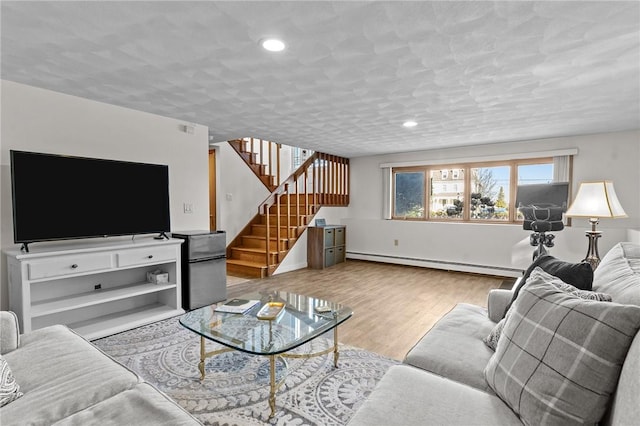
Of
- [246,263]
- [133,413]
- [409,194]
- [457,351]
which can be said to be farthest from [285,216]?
[133,413]

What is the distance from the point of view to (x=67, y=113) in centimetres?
291

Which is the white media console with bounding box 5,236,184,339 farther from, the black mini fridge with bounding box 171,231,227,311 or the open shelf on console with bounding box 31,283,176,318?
the black mini fridge with bounding box 171,231,227,311

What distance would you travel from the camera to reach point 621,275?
1507mm

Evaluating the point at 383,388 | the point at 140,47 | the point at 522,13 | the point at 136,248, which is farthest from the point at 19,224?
the point at 522,13

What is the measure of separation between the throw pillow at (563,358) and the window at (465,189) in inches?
178

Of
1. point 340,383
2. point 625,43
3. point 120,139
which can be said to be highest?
point 625,43

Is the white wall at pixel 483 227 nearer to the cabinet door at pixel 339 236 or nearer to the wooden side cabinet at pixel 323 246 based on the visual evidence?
the cabinet door at pixel 339 236

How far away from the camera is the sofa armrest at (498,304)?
6.62 ft

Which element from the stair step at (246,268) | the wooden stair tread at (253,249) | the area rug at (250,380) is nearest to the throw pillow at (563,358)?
the area rug at (250,380)

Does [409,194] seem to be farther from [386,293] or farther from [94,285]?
[94,285]

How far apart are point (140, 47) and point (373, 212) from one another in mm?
5220

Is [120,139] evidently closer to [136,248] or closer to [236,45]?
[136,248]

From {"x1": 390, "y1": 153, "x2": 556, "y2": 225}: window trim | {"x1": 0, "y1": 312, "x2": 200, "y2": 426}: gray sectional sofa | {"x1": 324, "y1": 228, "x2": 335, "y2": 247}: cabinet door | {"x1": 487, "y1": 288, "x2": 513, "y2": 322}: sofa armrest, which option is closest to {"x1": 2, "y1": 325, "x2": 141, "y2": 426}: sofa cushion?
{"x1": 0, "y1": 312, "x2": 200, "y2": 426}: gray sectional sofa

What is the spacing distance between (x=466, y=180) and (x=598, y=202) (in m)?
2.78
